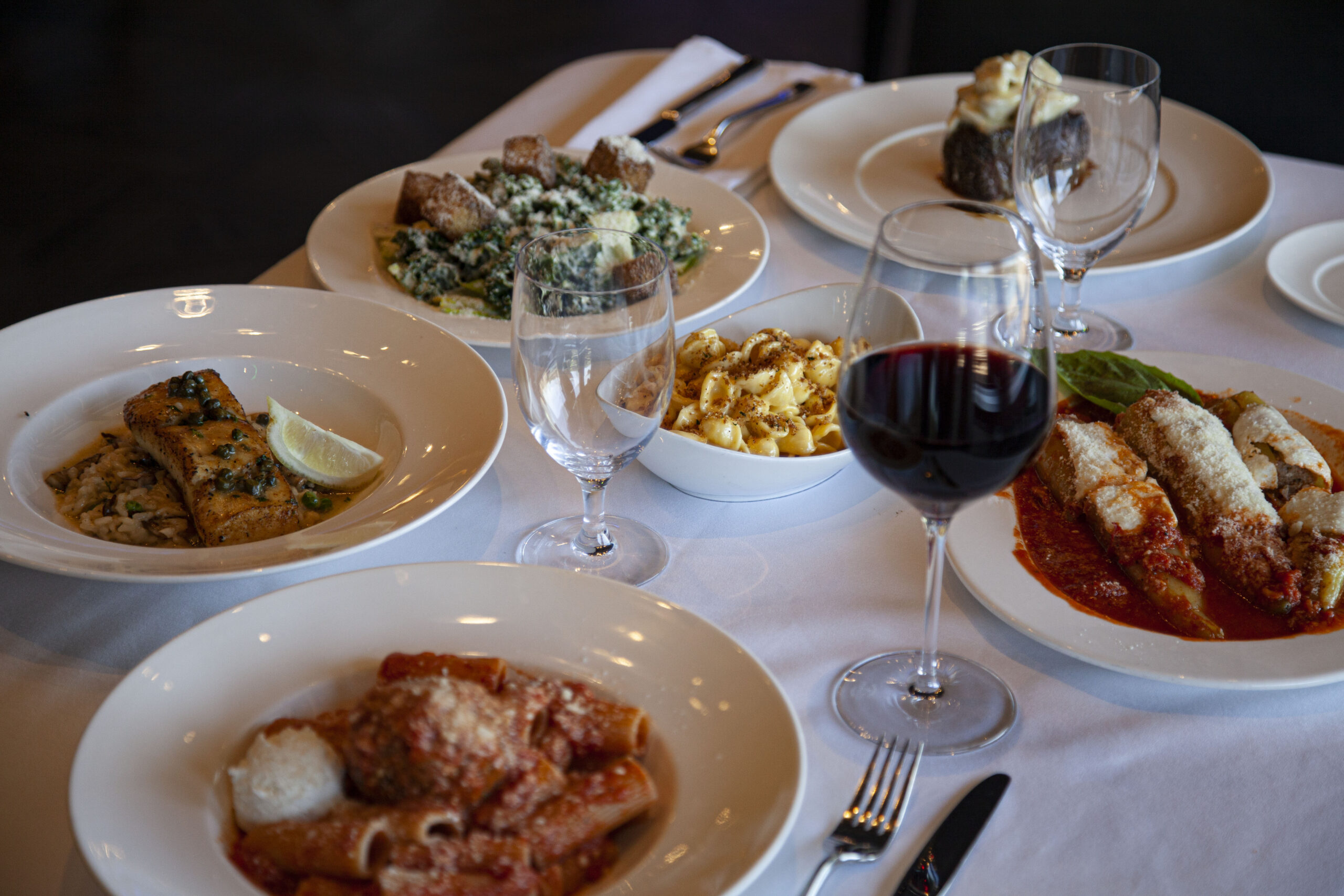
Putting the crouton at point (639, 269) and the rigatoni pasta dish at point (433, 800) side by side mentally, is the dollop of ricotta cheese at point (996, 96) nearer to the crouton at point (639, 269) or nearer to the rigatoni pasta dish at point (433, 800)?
the crouton at point (639, 269)

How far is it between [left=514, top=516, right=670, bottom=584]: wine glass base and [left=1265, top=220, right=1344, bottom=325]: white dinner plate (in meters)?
1.33

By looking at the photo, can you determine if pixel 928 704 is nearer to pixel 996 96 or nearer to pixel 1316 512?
pixel 1316 512

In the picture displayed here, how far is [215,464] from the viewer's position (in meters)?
1.41

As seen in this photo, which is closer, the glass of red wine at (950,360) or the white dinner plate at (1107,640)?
the glass of red wine at (950,360)

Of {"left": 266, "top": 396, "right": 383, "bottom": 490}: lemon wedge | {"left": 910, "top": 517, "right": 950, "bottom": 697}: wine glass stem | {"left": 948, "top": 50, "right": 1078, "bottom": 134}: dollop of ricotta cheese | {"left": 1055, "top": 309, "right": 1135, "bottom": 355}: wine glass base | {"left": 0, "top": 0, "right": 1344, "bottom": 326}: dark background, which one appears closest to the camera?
{"left": 910, "top": 517, "right": 950, "bottom": 697}: wine glass stem

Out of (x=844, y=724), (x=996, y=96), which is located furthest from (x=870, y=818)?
(x=996, y=96)

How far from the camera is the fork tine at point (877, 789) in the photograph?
3.26 feet

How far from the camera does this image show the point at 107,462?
1493 millimetres

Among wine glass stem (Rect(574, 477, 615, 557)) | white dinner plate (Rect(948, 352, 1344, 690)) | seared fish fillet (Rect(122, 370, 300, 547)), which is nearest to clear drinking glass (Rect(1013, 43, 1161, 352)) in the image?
white dinner plate (Rect(948, 352, 1344, 690))

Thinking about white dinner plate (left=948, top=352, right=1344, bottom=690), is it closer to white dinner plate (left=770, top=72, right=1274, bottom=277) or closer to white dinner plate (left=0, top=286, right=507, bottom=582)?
white dinner plate (left=0, top=286, right=507, bottom=582)

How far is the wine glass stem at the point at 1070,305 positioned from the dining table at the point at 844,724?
→ 0.39m

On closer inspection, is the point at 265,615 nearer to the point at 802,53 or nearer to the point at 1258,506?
the point at 1258,506

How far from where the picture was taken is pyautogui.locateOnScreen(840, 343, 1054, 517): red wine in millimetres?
941

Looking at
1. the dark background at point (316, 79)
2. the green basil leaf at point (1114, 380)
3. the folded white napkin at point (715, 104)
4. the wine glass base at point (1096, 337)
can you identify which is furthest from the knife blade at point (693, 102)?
the dark background at point (316, 79)
